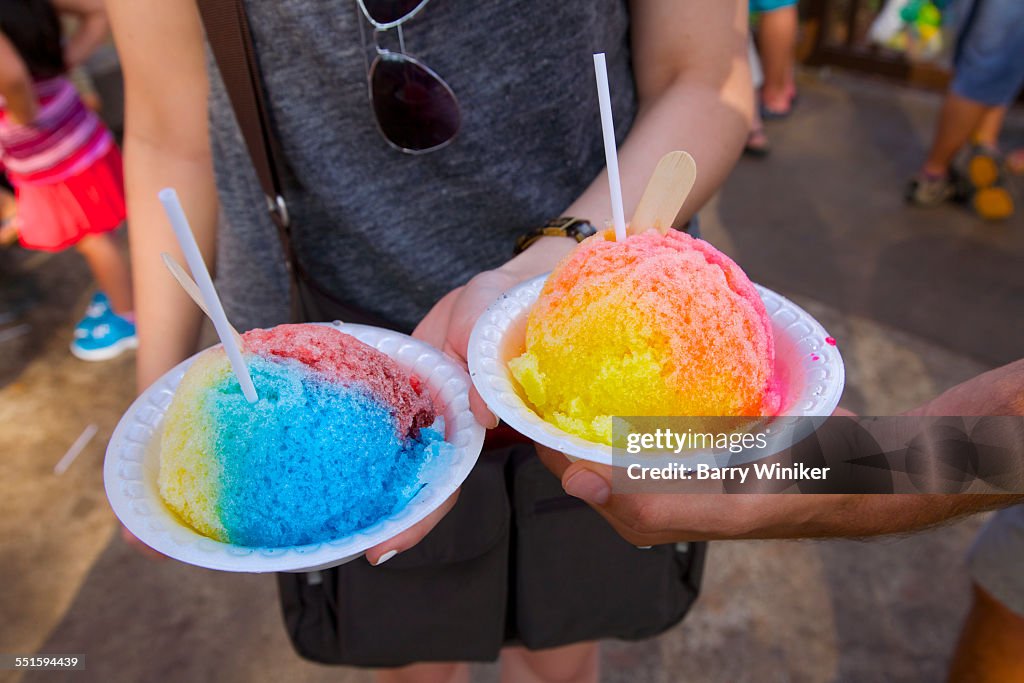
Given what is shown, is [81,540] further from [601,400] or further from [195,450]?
[601,400]

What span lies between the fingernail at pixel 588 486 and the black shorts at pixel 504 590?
33 cm

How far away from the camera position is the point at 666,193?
1.22 metres

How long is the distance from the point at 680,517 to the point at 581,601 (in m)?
0.54

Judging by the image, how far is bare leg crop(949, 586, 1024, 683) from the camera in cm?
202

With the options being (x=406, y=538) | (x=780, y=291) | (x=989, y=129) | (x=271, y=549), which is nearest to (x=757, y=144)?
(x=989, y=129)

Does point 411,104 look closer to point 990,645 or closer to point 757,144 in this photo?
point 990,645

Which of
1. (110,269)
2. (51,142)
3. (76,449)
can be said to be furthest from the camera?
(110,269)

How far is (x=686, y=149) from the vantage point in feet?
5.18

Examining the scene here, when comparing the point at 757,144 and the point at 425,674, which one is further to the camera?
the point at 757,144

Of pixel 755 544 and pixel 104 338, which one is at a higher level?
pixel 104 338

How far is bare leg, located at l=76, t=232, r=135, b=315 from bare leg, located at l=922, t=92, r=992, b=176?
4909mm

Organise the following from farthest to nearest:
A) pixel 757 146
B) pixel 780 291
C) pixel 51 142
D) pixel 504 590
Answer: pixel 757 146 < pixel 780 291 < pixel 51 142 < pixel 504 590

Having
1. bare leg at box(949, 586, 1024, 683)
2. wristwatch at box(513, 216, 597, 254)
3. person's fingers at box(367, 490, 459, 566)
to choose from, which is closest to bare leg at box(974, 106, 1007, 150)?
bare leg at box(949, 586, 1024, 683)

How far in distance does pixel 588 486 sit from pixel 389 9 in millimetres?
957
